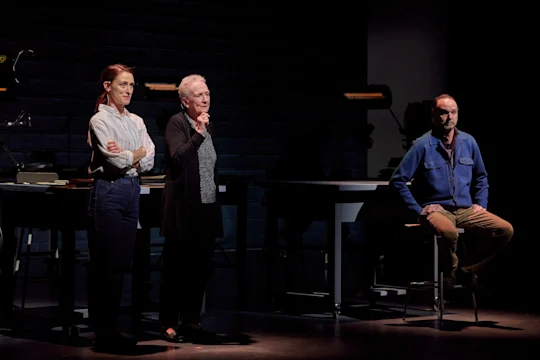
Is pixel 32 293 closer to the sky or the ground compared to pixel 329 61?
closer to the ground

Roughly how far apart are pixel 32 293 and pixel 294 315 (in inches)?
95.1

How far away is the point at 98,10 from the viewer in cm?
980

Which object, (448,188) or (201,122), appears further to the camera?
(448,188)

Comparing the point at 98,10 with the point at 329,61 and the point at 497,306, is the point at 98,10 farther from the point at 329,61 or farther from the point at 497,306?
the point at 497,306

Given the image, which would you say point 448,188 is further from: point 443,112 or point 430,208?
point 443,112

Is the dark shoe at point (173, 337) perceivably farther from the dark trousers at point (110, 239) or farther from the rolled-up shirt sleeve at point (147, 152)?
the rolled-up shirt sleeve at point (147, 152)

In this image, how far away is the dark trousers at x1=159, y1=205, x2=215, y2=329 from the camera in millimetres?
5793

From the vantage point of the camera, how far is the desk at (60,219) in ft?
20.1

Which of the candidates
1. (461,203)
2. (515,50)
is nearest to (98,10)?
(515,50)

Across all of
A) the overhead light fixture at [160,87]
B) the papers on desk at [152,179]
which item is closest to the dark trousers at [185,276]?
the papers on desk at [152,179]

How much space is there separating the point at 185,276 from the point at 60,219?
37.4 inches

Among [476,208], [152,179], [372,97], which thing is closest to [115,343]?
[152,179]

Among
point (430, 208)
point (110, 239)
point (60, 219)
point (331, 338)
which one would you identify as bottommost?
point (331, 338)

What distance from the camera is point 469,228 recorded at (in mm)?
6637
